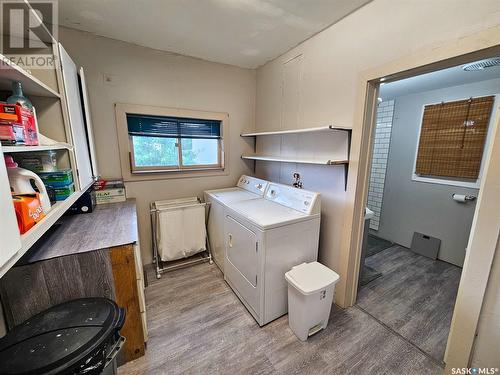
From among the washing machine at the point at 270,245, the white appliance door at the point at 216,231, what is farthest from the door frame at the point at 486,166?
the white appliance door at the point at 216,231

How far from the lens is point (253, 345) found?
1.68 meters

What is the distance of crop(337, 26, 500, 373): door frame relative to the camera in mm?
1137

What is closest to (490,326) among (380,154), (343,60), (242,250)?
(242,250)

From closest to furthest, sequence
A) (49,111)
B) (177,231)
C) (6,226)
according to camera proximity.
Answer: (6,226)
(49,111)
(177,231)

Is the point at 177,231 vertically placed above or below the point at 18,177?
below

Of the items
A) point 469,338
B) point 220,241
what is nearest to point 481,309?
point 469,338

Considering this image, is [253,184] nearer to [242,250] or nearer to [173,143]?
[242,250]

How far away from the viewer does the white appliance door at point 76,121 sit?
147cm

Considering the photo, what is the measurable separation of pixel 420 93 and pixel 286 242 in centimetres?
311

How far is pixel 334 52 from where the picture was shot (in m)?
1.91

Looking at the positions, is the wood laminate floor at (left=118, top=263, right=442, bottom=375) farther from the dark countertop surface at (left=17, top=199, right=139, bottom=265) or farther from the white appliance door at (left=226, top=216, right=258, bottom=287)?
the dark countertop surface at (left=17, top=199, right=139, bottom=265)

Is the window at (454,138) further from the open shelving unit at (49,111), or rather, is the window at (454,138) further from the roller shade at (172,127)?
the open shelving unit at (49,111)

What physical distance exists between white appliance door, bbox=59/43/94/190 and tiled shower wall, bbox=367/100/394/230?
388 cm

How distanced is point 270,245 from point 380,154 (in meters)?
3.02
